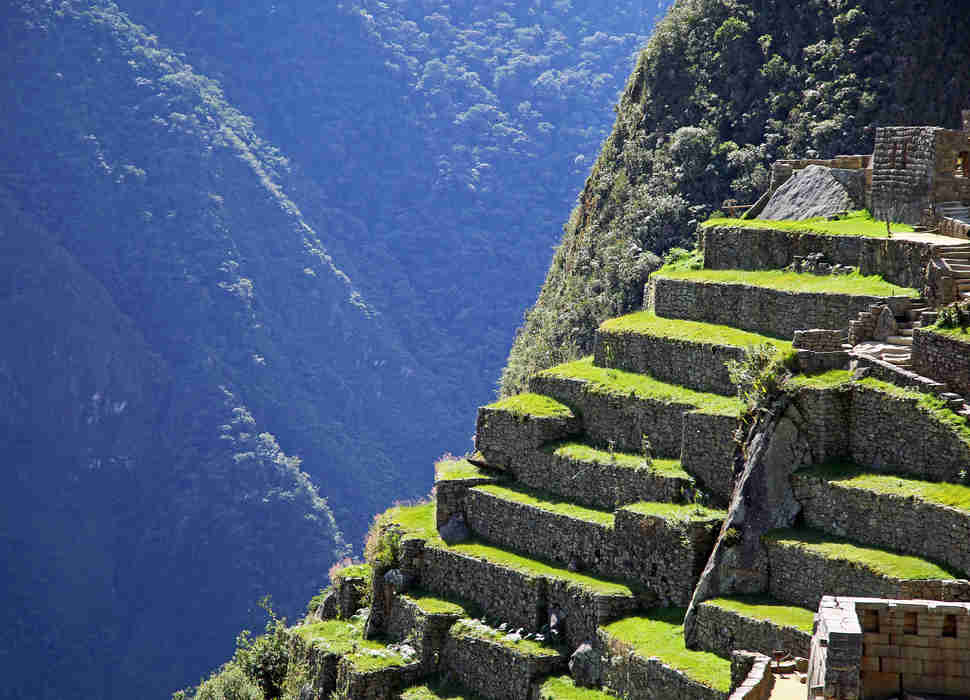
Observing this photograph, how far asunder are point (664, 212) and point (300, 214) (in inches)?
3909

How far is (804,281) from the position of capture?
108 feet

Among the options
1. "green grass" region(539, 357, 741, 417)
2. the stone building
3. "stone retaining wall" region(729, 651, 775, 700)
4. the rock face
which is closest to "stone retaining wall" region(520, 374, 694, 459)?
"green grass" region(539, 357, 741, 417)

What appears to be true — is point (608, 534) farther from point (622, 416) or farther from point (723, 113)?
point (723, 113)

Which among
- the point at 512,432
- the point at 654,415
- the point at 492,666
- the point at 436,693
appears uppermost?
the point at 654,415

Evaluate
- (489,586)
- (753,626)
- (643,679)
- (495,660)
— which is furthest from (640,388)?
(753,626)

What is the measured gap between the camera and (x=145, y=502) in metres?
126

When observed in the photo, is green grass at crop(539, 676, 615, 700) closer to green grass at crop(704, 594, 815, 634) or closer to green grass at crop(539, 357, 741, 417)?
green grass at crop(704, 594, 815, 634)

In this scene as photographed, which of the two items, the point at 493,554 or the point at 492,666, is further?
the point at 493,554

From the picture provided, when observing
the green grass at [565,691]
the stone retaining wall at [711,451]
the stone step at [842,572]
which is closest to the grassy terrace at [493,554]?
the green grass at [565,691]

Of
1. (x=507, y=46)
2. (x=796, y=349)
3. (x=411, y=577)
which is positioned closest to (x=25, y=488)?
(x=507, y=46)

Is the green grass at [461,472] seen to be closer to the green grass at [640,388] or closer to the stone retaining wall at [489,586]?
the stone retaining wall at [489,586]

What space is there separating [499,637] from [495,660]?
49 cm

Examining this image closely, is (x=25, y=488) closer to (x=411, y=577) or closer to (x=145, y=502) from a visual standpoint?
(x=145, y=502)

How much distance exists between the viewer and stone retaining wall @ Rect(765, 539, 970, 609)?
22891 mm
